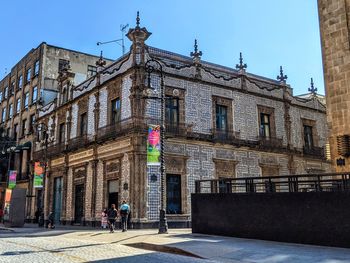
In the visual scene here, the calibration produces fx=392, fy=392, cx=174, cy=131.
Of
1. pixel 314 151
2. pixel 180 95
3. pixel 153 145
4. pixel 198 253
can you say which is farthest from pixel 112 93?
pixel 314 151

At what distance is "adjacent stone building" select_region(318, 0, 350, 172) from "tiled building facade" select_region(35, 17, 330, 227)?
29.7 feet

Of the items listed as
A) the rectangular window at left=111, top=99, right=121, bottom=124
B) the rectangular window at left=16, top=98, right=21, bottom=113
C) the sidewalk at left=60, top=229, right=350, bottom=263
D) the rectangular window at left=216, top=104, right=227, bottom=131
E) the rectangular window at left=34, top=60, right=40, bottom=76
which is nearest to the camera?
the sidewalk at left=60, top=229, right=350, bottom=263

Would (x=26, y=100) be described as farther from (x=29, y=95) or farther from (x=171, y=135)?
(x=171, y=135)

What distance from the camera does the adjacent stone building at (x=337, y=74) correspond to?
1512cm

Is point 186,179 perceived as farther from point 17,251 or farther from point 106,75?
point 17,251

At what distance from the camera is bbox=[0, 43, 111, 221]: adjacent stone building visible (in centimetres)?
3878

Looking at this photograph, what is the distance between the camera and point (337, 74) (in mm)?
15602

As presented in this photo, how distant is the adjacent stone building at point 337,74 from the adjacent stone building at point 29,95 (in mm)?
25284

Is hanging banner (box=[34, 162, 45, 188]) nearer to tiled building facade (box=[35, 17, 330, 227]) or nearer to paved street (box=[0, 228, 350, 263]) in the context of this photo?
tiled building facade (box=[35, 17, 330, 227])

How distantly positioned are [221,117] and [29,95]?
23.1 meters

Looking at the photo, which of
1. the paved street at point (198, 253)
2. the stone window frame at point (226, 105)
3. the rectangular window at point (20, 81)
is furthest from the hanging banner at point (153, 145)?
the rectangular window at point (20, 81)

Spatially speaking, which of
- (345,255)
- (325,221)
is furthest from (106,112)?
(345,255)

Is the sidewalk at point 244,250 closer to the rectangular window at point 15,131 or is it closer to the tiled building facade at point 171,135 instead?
the tiled building facade at point 171,135

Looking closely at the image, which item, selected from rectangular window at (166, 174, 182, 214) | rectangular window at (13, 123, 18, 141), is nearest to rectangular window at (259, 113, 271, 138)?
rectangular window at (166, 174, 182, 214)
